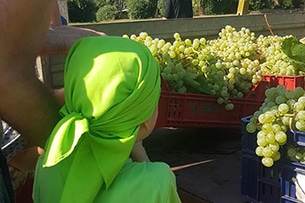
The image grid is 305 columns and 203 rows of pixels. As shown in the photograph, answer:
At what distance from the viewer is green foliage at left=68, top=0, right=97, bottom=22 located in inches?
633

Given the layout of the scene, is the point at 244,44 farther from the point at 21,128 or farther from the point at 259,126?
the point at 21,128

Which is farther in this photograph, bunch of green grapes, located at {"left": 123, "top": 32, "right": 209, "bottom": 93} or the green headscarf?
bunch of green grapes, located at {"left": 123, "top": 32, "right": 209, "bottom": 93}

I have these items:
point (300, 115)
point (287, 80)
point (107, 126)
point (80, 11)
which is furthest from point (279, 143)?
point (80, 11)

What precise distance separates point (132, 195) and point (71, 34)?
2.41 feet

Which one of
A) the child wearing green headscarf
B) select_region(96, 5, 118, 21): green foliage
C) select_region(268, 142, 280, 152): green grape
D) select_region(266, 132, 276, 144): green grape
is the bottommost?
select_region(96, 5, 118, 21): green foliage

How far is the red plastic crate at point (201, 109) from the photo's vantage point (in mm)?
2646

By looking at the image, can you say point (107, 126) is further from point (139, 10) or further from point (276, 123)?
point (139, 10)

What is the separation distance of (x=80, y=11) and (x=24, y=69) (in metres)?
15.6

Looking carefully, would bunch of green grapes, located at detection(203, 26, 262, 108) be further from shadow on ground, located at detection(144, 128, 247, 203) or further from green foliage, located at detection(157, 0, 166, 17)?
green foliage, located at detection(157, 0, 166, 17)

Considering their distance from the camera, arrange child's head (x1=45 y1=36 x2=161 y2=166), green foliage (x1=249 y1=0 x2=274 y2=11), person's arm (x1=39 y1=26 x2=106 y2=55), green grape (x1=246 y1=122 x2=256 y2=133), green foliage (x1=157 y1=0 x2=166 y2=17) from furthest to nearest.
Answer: green foliage (x1=157 y1=0 x2=166 y2=17) → green foliage (x1=249 y1=0 x2=274 y2=11) → green grape (x1=246 y1=122 x2=256 y2=133) → person's arm (x1=39 y1=26 x2=106 y2=55) → child's head (x1=45 y1=36 x2=161 y2=166)

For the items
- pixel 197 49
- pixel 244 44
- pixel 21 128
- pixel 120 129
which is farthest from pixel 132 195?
pixel 244 44

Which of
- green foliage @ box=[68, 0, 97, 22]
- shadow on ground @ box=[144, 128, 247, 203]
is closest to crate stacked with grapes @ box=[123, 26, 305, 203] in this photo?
shadow on ground @ box=[144, 128, 247, 203]

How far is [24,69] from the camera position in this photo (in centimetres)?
128

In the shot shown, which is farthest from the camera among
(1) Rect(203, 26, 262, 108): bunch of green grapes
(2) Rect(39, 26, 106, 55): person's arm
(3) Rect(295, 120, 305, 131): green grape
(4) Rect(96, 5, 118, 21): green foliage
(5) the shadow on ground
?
(4) Rect(96, 5, 118, 21): green foliage
